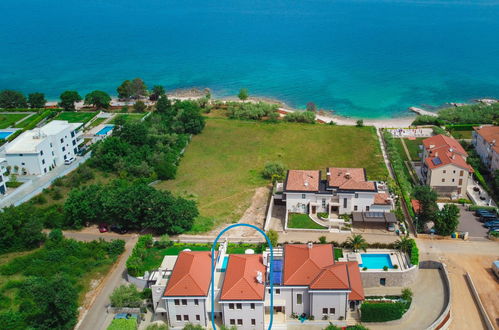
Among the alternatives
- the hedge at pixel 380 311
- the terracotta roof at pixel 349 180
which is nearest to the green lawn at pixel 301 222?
the terracotta roof at pixel 349 180

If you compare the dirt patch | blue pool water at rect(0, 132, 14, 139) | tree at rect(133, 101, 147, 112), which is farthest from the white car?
the dirt patch

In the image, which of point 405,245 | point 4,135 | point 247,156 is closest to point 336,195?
point 405,245

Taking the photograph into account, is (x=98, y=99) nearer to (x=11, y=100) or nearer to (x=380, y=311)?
(x=11, y=100)

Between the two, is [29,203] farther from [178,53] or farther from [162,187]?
[178,53]

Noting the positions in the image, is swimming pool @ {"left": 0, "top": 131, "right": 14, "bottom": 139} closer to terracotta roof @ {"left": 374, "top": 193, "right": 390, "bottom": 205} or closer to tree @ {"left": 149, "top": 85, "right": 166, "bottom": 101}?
tree @ {"left": 149, "top": 85, "right": 166, "bottom": 101}

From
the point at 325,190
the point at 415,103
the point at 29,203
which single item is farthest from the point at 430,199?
the point at 415,103

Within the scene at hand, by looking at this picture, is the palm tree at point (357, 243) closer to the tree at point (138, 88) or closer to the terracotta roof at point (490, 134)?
the terracotta roof at point (490, 134)
